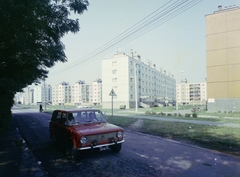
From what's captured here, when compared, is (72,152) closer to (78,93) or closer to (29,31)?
(29,31)

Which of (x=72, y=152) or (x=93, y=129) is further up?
(x=93, y=129)

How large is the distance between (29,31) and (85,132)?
3.59m

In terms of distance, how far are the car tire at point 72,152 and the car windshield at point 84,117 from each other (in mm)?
800

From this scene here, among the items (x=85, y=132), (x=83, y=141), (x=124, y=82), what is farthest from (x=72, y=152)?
(x=124, y=82)

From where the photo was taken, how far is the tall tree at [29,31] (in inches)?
200

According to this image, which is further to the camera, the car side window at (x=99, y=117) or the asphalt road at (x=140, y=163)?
the car side window at (x=99, y=117)

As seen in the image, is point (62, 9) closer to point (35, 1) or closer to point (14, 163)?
point (35, 1)

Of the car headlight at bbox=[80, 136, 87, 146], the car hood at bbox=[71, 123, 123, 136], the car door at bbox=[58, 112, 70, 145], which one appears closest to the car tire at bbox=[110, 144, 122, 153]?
the car hood at bbox=[71, 123, 123, 136]

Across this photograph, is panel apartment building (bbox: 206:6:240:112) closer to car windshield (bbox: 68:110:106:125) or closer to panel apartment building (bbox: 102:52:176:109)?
panel apartment building (bbox: 102:52:176:109)

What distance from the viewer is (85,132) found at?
6324 mm

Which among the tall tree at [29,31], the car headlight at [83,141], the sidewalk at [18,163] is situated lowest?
the sidewalk at [18,163]

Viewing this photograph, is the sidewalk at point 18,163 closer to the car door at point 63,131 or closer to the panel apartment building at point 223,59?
the car door at point 63,131

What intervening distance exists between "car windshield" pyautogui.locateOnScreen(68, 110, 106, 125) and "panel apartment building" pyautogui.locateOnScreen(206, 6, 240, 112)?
88.8ft

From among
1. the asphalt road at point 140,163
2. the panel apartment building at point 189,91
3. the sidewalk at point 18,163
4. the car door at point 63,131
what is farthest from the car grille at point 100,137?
the panel apartment building at point 189,91
